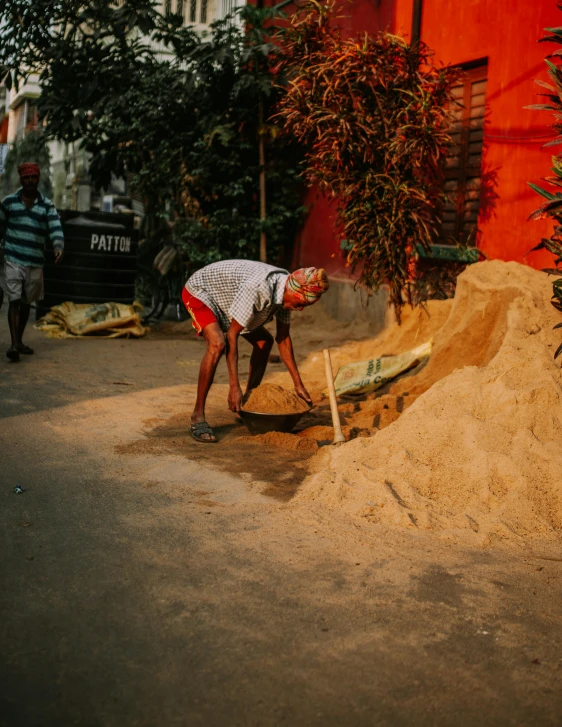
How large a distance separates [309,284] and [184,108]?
25.9 feet

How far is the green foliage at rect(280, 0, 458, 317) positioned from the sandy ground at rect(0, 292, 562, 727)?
3753mm

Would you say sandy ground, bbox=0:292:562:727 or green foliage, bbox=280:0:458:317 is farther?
green foliage, bbox=280:0:458:317

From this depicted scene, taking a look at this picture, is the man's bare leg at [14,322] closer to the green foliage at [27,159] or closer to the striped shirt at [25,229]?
the striped shirt at [25,229]

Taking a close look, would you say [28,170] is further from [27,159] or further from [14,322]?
[27,159]

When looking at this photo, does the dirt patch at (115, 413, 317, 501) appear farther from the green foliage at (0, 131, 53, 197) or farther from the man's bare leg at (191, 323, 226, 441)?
the green foliage at (0, 131, 53, 197)

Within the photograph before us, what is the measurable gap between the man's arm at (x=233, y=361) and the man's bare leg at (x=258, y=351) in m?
0.54

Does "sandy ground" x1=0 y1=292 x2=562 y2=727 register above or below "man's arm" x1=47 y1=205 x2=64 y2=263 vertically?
below

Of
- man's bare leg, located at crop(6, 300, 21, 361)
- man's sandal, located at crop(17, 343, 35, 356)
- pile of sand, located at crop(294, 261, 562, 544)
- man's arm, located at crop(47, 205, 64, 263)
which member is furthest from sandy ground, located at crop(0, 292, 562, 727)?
man's arm, located at crop(47, 205, 64, 263)

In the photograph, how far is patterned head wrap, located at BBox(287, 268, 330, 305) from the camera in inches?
227

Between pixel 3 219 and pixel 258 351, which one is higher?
pixel 3 219

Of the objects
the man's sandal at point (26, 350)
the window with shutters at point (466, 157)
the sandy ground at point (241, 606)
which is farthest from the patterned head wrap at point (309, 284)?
the man's sandal at point (26, 350)

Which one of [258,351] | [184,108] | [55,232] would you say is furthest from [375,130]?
[184,108]

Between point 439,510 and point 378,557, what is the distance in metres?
0.72

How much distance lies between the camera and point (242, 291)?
5980 mm
